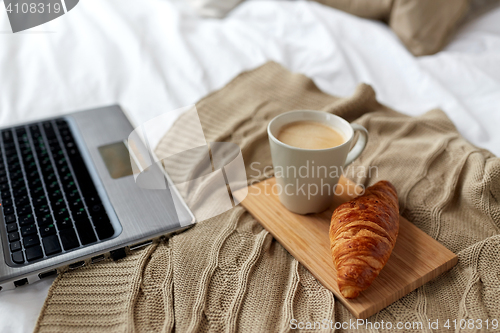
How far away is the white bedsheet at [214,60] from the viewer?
2.78 ft

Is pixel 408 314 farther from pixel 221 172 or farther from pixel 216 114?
pixel 216 114

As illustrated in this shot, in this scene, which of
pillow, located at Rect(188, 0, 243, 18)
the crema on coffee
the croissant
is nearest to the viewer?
the croissant

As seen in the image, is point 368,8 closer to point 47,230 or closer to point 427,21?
point 427,21

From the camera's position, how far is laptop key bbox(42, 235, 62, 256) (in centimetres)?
45

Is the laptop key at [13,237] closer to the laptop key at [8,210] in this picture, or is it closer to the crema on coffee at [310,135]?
the laptop key at [8,210]

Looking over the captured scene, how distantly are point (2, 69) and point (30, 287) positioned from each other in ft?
2.29

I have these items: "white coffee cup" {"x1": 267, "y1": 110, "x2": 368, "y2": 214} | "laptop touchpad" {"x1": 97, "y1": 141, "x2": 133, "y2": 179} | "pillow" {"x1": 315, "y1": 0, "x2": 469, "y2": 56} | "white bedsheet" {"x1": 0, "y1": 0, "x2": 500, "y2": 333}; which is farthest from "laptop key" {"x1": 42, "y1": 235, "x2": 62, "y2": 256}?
"pillow" {"x1": 315, "y1": 0, "x2": 469, "y2": 56}

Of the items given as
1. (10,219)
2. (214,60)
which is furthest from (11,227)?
(214,60)

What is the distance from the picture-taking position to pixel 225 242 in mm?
488

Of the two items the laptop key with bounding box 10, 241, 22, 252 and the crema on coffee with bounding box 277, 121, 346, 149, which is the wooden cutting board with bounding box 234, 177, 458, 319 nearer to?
the crema on coffee with bounding box 277, 121, 346, 149

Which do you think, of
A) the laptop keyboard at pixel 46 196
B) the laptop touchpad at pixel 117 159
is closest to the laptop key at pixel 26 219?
the laptop keyboard at pixel 46 196

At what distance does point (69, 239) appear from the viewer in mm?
462

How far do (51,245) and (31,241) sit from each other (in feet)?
0.09

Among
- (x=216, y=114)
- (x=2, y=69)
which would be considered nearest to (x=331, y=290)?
(x=216, y=114)
